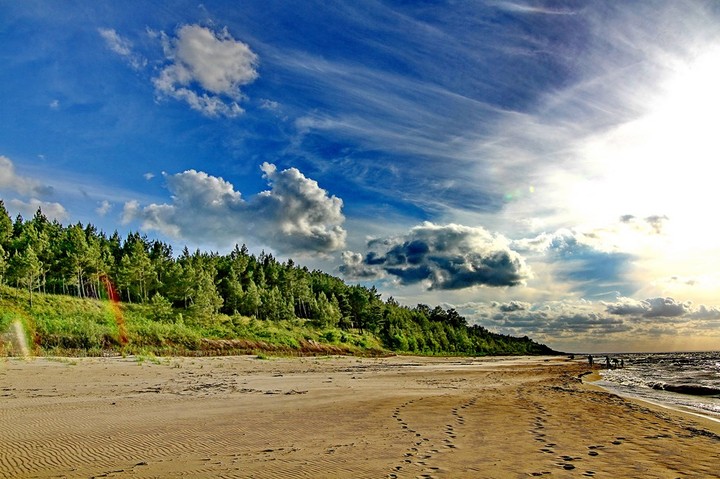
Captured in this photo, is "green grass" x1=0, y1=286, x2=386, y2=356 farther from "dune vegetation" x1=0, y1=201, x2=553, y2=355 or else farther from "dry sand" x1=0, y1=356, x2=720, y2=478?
"dry sand" x1=0, y1=356, x2=720, y2=478

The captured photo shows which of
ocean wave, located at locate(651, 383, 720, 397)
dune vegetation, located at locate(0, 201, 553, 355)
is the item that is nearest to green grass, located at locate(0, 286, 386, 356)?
dune vegetation, located at locate(0, 201, 553, 355)

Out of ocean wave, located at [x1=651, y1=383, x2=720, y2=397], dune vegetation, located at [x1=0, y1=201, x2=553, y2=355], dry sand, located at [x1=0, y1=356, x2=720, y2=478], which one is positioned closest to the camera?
dry sand, located at [x1=0, y1=356, x2=720, y2=478]

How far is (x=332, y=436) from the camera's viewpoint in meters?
10.9

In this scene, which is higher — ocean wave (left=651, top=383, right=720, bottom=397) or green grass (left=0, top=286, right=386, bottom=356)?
green grass (left=0, top=286, right=386, bottom=356)

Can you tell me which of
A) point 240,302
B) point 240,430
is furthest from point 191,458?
point 240,302

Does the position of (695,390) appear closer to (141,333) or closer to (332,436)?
(332,436)

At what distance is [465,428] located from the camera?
477 inches

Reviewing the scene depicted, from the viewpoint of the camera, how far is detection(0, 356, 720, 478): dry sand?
25.9 ft

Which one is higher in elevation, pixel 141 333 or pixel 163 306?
pixel 163 306

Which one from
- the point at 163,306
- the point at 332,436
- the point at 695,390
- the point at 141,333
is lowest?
the point at 695,390

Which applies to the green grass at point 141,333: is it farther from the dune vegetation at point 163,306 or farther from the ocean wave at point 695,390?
the ocean wave at point 695,390

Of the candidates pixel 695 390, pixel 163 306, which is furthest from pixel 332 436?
pixel 163 306

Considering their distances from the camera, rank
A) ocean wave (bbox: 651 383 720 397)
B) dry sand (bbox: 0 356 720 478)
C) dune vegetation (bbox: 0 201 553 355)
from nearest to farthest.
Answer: dry sand (bbox: 0 356 720 478) → ocean wave (bbox: 651 383 720 397) → dune vegetation (bbox: 0 201 553 355)

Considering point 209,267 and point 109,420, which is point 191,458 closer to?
point 109,420
